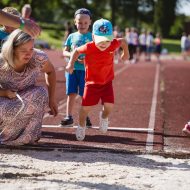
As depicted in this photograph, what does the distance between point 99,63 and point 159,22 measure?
68.0 meters

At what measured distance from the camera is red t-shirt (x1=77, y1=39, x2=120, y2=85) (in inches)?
247

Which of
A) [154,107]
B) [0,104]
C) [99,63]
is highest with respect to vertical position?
[99,63]

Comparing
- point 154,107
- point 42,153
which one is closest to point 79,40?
point 42,153

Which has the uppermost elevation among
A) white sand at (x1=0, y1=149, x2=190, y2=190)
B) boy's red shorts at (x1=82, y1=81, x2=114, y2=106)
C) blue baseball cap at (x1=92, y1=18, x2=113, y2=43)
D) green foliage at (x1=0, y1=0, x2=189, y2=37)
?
green foliage at (x1=0, y1=0, x2=189, y2=37)

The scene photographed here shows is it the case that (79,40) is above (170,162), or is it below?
above

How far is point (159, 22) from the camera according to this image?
7300 cm

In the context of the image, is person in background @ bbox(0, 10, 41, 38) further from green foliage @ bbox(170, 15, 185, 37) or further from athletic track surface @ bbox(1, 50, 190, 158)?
green foliage @ bbox(170, 15, 185, 37)

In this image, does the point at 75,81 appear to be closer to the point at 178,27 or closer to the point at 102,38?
the point at 102,38

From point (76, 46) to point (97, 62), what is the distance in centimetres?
103

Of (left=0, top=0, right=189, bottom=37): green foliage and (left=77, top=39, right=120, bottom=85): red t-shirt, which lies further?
(left=0, top=0, right=189, bottom=37): green foliage

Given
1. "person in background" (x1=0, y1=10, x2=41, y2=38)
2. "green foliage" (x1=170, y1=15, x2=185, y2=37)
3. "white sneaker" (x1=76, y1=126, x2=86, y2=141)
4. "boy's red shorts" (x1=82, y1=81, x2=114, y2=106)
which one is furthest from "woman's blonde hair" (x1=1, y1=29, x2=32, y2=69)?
"green foliage" (x1=170, y1=15, x2=185, y2=37)

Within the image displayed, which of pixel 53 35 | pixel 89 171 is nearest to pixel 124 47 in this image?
pixel 89 171

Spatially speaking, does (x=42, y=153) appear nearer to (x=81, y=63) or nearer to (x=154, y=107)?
(x=81, y=63)

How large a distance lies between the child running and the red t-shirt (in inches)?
33.3
